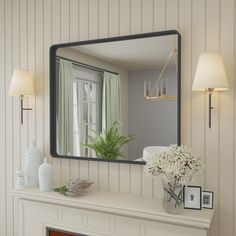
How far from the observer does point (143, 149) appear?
2.18 meters

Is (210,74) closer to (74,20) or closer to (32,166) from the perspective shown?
(74,20)

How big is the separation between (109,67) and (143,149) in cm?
65

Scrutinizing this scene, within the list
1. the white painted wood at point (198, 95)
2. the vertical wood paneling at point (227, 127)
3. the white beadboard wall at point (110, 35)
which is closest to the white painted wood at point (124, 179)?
the white beadboard wall at point (110, 35)

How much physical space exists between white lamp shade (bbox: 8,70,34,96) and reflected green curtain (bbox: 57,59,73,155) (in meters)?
0.23

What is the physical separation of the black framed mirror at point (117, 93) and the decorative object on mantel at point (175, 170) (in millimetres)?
261

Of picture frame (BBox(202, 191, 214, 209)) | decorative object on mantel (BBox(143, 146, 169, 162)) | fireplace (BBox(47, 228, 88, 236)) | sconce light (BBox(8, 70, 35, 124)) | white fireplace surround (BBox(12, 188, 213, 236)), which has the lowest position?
fireplace (BBox(47, 228, 88, 236))

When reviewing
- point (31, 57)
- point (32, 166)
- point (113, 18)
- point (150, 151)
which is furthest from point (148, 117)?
point (31, 57)

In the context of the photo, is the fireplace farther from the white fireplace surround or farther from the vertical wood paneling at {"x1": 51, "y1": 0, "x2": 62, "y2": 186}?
the vertical wood paneling at {"x1": 51, "y1": 0, "x2": 62, "y2": 186}

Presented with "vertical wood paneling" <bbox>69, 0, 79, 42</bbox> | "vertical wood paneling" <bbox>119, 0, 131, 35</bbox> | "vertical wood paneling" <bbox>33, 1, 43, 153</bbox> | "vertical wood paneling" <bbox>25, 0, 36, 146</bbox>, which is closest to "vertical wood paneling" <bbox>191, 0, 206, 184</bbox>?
"vertical wood paneling" <bbox>119, 0, 131, 35</bbox>

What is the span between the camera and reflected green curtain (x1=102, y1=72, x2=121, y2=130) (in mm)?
2268

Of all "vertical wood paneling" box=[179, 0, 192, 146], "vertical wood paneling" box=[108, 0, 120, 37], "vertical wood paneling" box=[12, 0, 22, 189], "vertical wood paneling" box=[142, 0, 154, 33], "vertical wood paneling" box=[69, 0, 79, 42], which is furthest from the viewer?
"vertical wood paneling" box=[12, 0, 22, 189]

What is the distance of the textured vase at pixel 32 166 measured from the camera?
2.46 m

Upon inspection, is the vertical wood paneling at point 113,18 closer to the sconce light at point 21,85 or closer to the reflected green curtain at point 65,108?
the reflected green curtain at point 65,108

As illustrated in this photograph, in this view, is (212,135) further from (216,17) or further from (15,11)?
(15,11)
